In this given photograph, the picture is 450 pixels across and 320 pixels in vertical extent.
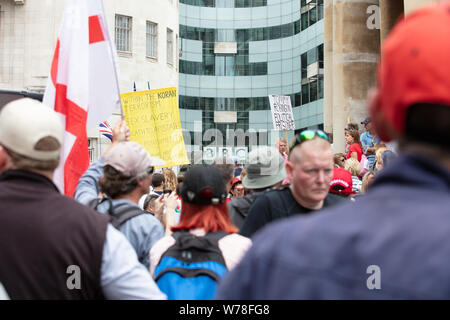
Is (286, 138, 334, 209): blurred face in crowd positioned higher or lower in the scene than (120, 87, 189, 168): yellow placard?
lower

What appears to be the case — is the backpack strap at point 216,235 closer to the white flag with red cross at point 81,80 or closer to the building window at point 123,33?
the white flag with red cross at point 81,80

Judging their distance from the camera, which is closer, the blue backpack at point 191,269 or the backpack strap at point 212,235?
the blue backpack at point 191,269

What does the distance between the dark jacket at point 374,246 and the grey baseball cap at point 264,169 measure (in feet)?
13.5

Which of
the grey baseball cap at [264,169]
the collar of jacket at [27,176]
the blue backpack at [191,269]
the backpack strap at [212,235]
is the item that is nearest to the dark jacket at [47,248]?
the collar of jacket at [27,176]

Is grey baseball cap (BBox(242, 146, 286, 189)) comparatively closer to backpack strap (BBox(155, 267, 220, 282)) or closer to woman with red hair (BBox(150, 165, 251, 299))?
woman with red hair (BBox(150, 165, 251, 299))

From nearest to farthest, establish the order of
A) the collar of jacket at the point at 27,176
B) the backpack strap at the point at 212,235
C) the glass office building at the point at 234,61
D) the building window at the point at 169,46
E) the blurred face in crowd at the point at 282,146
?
the collar of jacket at the point at 27,176
the backpack strap at the point at 212,235
the blurred face in crowd at the point at 282,146
the building window at the point at 169,46
the glass office building at the point at 234,61

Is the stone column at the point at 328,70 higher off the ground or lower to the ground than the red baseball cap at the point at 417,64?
higher

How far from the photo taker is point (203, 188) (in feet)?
11.8

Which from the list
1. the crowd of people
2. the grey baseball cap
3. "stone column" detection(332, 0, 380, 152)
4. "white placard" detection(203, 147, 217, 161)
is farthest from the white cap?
"stone column" detection(332, 0, 380, 152)

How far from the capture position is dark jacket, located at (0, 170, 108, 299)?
257cm

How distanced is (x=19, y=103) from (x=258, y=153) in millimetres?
3091

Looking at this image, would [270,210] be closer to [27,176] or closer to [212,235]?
[212,235]

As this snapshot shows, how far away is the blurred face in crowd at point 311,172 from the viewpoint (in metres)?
4.25

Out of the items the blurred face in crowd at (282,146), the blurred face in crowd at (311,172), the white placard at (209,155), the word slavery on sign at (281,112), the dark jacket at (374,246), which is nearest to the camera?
the dark jacket at (374,246)
